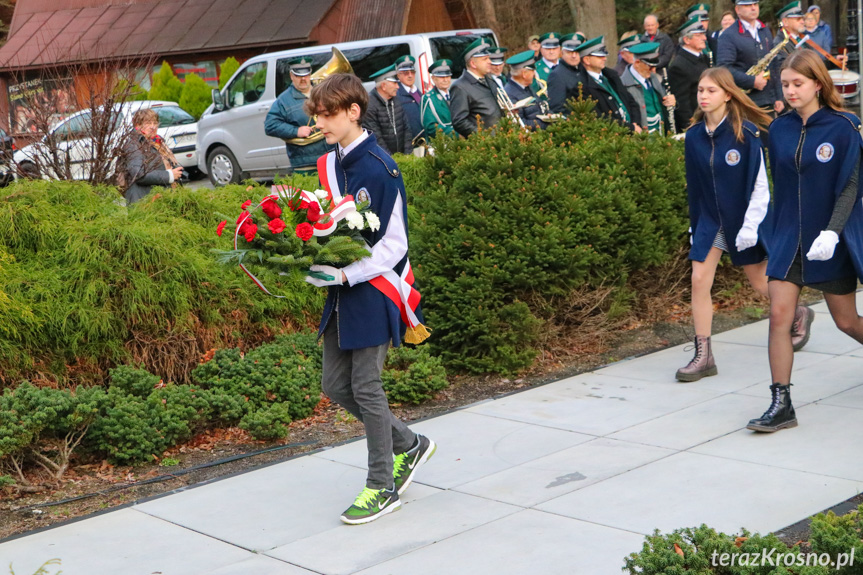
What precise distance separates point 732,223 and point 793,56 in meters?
1.40

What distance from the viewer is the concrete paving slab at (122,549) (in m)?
4.32

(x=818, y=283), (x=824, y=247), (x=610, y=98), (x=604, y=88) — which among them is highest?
(x=604, y=88)

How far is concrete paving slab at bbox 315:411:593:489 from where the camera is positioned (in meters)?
5.34

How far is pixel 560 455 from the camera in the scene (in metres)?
5.48

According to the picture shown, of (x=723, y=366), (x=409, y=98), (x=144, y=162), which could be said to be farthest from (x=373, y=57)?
(x=723, y=366)

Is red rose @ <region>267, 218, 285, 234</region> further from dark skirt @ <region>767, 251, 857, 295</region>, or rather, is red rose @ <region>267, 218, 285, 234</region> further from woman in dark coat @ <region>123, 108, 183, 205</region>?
woman in dark coat @ <region>123, 108, 183, 205</region>

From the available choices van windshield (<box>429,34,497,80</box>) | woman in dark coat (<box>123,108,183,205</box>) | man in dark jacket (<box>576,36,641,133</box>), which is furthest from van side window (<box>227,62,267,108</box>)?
woman in dark coat (<box>123,108,183,205</box>)

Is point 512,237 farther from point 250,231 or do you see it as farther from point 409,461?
point 250,231

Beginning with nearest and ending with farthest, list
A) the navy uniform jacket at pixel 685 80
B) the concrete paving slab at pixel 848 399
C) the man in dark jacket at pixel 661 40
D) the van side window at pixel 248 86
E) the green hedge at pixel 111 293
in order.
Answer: the concrete paving slab at pixel 848 399
the green hedge at pixel 111 293
the navy uniform jacket at pixel 685 80
the man in dark jacket at pixel 661 40
the van side window at pixel 248 86

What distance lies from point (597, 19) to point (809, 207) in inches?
621

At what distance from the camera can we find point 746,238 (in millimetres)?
6453

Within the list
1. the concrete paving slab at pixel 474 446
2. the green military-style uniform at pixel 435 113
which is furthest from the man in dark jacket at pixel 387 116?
the concrete paving slab at pixel 474 446

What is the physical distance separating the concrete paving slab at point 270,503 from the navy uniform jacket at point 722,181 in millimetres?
2812

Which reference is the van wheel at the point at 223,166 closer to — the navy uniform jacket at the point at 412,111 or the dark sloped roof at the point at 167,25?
the navy uniform jacket at the point at 412,111
